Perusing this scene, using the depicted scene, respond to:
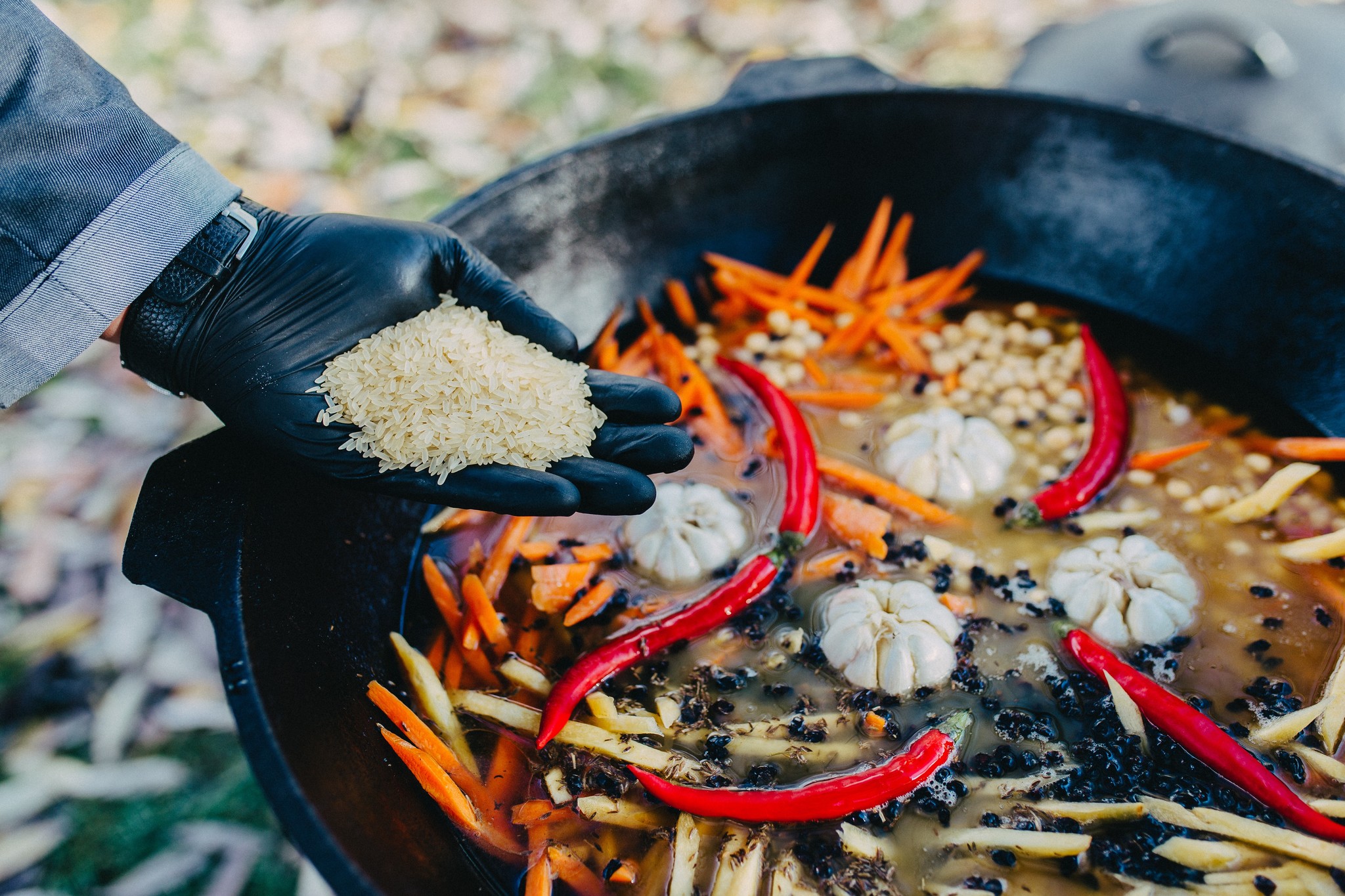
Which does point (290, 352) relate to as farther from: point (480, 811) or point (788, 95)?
point (788, 95)

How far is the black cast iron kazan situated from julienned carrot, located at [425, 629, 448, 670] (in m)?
0.11

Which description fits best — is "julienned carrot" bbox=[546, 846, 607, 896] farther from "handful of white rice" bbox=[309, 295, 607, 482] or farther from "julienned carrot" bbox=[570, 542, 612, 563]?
"handful of white rice" bbox=[309, 295, 607, 482]

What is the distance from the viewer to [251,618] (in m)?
1.70

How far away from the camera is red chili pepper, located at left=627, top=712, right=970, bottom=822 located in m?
1.86

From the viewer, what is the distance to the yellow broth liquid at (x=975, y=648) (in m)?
1.88

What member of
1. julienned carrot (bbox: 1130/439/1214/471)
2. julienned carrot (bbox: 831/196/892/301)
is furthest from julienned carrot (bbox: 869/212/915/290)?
julienned carrot (bbox: 1130/439/1214/471)

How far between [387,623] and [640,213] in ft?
5.87

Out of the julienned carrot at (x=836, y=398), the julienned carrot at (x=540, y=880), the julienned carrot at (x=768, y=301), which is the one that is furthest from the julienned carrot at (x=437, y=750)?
the julienned carrot at (x=768, y=301)

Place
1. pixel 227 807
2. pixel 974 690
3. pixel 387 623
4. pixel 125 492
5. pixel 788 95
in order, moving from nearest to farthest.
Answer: pixel 974 690 → pixel 387 623 → pixel 227 807 → pixel 788 95 → pixel 125 492

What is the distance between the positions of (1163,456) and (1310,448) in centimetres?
43

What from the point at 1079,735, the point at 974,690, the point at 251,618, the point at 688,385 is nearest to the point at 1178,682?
the point at 1079,735

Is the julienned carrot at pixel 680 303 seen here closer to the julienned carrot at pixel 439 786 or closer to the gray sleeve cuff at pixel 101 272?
the gray sleeve cuff at pixel 101 272

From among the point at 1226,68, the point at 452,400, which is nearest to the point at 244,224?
the point at 452,400

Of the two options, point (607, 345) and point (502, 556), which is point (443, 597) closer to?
point (502, 556)
